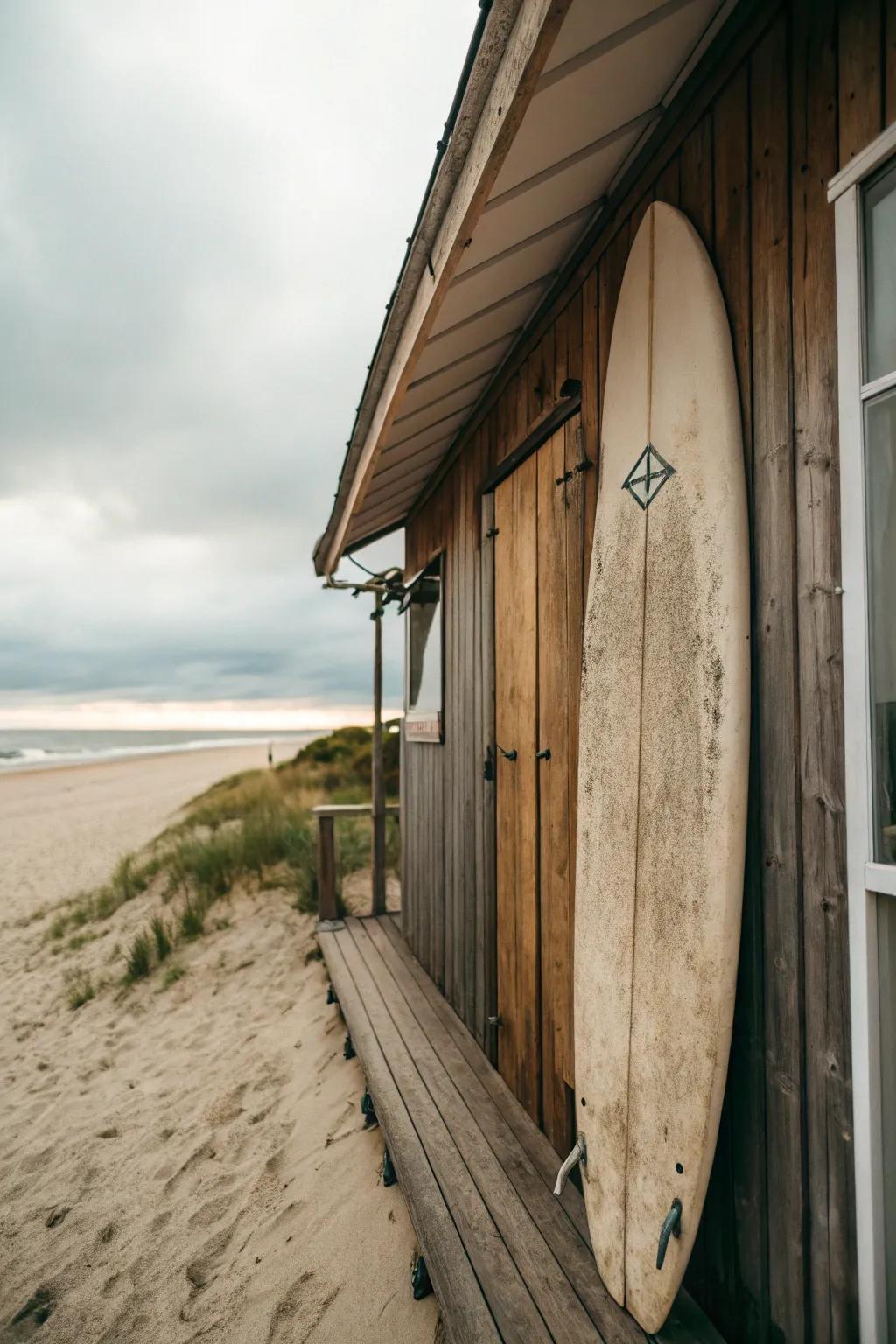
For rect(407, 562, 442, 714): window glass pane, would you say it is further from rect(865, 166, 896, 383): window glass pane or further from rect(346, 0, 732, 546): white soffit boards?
rect(865, 166, 896, 383): window glass pane

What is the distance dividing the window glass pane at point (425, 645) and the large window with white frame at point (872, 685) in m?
2.77

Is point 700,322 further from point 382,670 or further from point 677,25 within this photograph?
point 382,670

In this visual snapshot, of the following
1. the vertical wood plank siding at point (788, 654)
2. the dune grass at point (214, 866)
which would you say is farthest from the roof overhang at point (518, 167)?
the dune grass at point (214, 866)

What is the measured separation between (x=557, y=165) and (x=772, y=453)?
1086mm

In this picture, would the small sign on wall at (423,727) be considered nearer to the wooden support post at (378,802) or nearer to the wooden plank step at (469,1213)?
the wooden support post at (378,802)

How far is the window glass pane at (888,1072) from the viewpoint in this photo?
3.21 feet

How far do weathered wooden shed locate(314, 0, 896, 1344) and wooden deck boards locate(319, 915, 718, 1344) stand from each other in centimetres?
19

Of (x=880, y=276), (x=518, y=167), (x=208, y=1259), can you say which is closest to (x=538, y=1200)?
(x=208, y=1259)

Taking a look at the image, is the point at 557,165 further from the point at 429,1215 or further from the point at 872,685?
the point at 429,1215

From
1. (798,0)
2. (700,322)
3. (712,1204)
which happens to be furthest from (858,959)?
(798,0)

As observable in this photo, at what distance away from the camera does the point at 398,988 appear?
3559 mm

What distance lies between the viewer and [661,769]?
1.47 metres

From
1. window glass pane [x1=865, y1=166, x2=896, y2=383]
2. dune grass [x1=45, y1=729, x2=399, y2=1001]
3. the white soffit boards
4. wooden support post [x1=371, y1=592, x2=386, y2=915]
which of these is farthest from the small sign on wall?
window glass pane [x1=865, y1=166, x2=896, y2=383]

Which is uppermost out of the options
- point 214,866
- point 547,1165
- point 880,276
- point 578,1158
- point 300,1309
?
point 880,276
